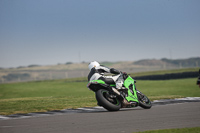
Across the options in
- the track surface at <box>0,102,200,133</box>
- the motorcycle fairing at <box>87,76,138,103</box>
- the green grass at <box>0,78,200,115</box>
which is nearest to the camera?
the track surface at <box>0,102,200,133</box>

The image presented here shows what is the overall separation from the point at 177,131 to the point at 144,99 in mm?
4728

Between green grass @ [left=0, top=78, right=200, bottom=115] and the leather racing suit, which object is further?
green grass @ [left=0, top=78, right=200, bottom=115]

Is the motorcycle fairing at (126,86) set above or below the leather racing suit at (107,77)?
below

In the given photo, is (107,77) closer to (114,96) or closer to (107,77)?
(107,77)

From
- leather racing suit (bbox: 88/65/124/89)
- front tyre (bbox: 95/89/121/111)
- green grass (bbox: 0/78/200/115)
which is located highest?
leather racing suit (bbox: 88/65/124/89)

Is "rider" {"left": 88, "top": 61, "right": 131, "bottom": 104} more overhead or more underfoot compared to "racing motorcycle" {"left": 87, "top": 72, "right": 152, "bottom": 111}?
more overhead

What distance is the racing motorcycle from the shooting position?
9930mm

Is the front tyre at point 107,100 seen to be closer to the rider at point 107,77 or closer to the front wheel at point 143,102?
the rider at point 107,77

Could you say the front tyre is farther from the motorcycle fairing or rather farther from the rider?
the rider

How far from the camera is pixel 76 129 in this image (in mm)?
7004

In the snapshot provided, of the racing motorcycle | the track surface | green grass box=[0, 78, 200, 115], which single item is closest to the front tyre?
the racing motorcycle

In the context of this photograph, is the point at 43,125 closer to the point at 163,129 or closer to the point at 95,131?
the point at 95,131

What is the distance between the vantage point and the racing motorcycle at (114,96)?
9.93m

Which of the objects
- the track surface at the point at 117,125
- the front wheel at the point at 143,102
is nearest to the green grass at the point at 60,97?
the front wheel at the point at 143,102
